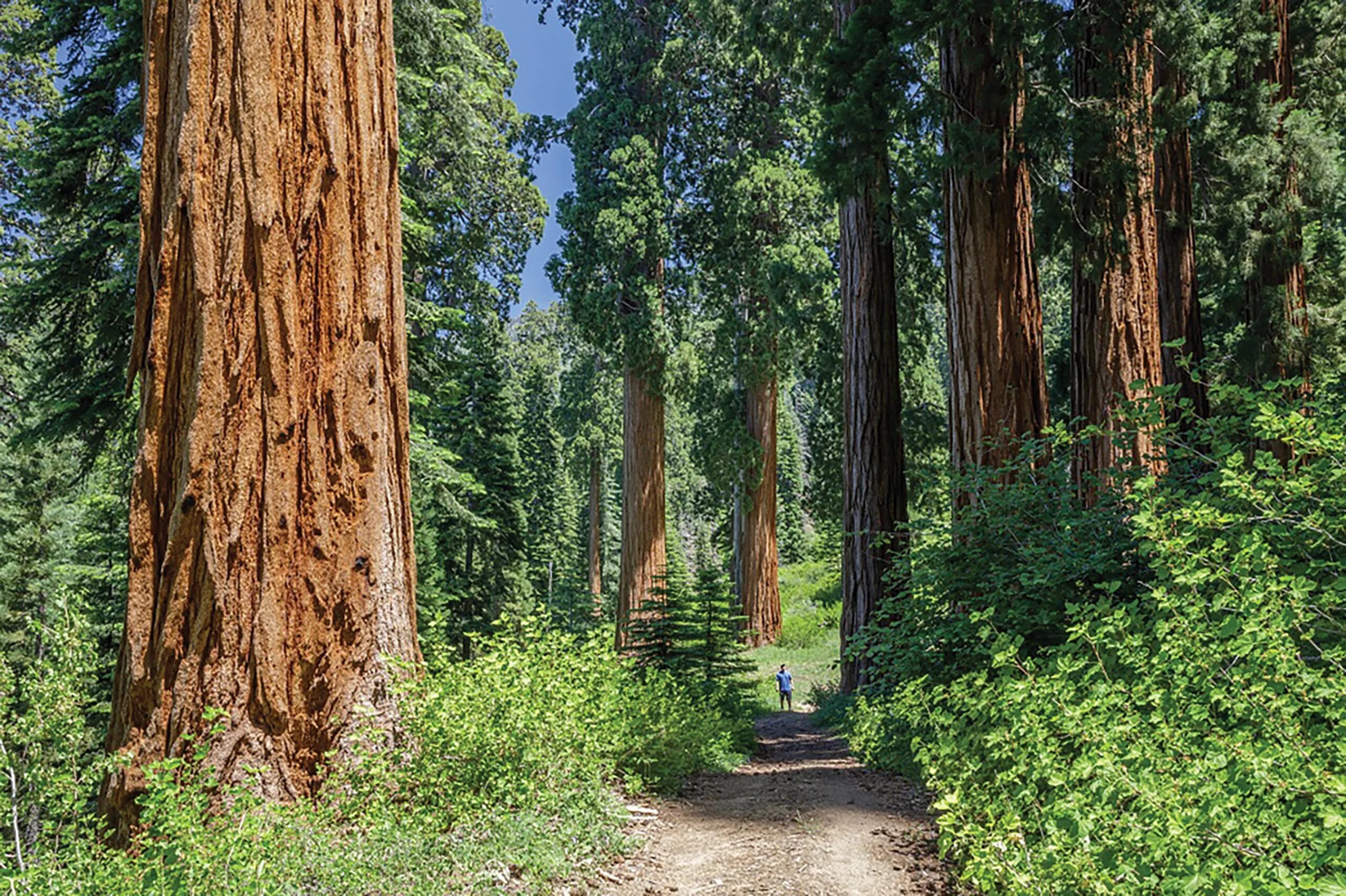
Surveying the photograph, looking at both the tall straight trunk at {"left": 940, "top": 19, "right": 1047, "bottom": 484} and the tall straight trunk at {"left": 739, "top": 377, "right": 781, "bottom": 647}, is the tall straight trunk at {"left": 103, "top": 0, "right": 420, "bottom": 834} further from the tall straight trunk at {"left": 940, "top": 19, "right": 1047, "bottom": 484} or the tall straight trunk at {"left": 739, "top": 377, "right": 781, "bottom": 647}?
the tall straight trunk at {"left": 739, "top": 377, "right": 781, "bottom": 647}

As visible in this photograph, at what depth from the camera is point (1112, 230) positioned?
696 centimetres

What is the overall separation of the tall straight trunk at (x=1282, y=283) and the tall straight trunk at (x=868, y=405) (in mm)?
5582

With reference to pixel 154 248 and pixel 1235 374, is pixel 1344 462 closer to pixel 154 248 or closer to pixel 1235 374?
pixel 154 248

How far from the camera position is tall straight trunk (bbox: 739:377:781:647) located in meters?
17.6

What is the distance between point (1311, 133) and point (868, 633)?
10203mm

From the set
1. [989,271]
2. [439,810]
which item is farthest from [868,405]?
[439,810]

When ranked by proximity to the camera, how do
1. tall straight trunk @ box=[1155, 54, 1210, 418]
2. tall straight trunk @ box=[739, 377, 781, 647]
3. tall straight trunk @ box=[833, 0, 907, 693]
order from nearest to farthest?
tall straight trunk @ box=[833, 0, 907, 693] → tall straight trunk @ box=[1155, 54, 1210, 418] → tall straight trunk @ box=[739, 377, 781, 647]

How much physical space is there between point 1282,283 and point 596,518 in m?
27.3

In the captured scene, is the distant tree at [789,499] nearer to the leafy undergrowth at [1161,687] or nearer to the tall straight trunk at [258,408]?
the leafy undergrowth at [1161,687]

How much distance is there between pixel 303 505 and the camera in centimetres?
410

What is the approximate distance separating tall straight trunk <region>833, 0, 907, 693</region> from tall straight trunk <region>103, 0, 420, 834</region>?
18.7 ft

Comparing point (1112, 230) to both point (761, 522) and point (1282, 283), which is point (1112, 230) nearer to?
point (1282, 283)

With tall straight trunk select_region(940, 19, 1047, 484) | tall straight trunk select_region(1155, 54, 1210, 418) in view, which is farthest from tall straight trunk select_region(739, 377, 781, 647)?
tall straight trunk select_region(940, 19, 1047, 484)

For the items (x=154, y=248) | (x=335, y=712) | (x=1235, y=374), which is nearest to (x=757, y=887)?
(x=335, y=712)
